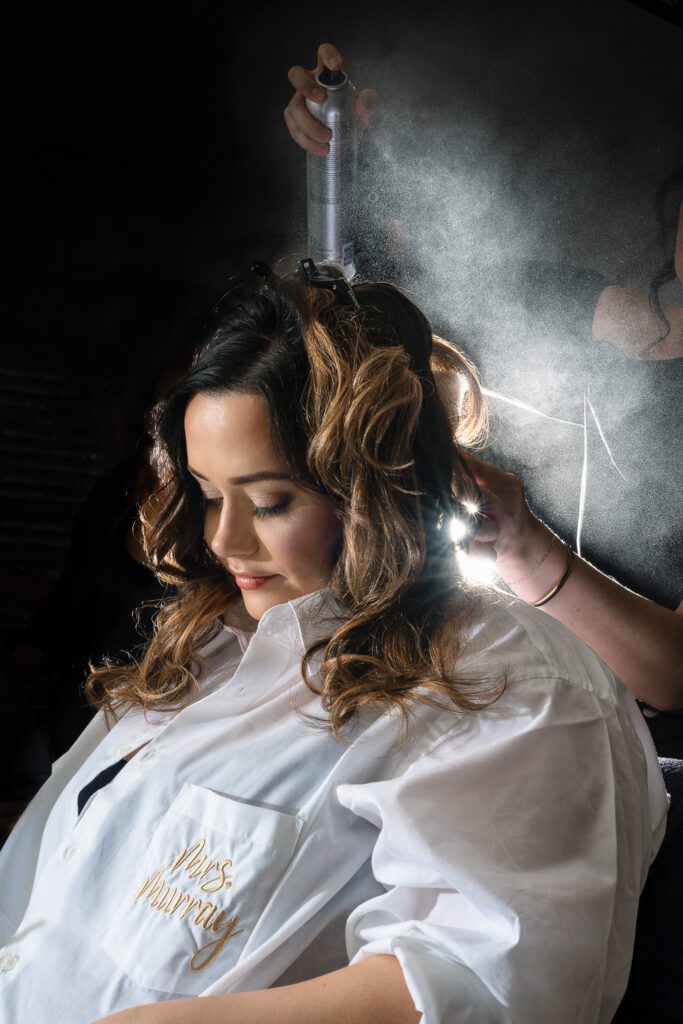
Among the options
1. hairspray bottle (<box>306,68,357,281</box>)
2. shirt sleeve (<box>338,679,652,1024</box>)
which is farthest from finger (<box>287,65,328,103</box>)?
shirt sleeve (<box>338,679,652,1024</box>)

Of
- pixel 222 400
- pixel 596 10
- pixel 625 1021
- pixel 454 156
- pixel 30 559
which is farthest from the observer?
pixel 30 559

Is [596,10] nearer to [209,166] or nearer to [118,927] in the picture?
[209,166]

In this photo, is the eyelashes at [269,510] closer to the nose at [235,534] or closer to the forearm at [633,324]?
the nose at [235,534]

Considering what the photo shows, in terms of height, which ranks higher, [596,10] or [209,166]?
[596,10]

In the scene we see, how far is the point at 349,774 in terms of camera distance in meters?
1.11

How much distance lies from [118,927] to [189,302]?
3.17 ft

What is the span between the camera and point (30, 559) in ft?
5.32

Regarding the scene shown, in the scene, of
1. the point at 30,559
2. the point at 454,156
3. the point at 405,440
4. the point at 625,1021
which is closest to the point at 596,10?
the point at 454,156

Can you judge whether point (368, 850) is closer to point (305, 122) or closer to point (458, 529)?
point (458, 529)

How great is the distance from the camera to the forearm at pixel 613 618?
4.45ft

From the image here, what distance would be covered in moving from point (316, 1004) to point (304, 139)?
48.0 inches

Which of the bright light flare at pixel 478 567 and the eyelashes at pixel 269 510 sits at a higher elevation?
the eyelashes at pixel 269 510

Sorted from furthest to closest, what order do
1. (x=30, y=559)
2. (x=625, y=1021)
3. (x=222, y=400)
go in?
1. (x=30, y=559)
2. (x=222, y=400)
3. (x=625, y=1021)

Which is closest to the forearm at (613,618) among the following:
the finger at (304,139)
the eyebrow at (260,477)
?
the eyebrow at (260,477)
